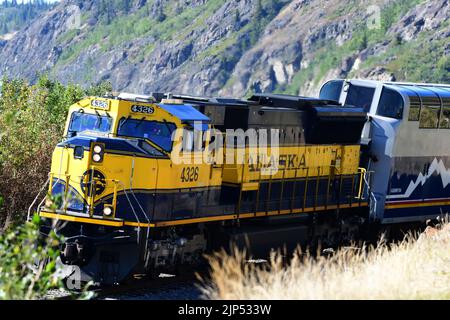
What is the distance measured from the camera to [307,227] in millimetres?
19641

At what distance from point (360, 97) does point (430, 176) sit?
2.94m

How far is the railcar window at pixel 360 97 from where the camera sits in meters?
22.0

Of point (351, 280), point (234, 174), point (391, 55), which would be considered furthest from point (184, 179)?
point (391, 55)

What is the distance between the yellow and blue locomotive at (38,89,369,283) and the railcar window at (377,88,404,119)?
1532mm

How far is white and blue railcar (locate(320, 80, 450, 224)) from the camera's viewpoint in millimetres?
A: 21500

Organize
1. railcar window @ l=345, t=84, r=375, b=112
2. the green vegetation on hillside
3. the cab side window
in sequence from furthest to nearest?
the green vegetation on hillside → the cab side window → railcar window @ l=345, t=84, r=375, b=112

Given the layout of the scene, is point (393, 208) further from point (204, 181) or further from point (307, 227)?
point (204, 181)

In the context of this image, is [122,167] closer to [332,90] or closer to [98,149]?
[98,149]

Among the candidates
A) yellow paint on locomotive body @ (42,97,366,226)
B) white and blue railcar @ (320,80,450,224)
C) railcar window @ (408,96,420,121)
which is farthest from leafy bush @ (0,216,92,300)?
railcar window @ (408,96,420,121)

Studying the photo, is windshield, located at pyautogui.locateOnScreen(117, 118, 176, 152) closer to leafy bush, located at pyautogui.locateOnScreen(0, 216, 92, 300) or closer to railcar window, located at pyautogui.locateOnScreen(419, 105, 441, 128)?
leafy bush, located at pyautogui.locateOnScreen(0, 216, 92, 300)

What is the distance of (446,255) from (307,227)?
14.8 feet

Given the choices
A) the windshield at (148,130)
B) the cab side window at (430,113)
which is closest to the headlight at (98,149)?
the windshield at (148,130)

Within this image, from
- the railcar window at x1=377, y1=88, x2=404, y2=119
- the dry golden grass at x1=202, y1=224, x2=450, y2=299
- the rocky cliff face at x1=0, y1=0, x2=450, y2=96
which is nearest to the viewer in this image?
the dry golden grass at x1=202, y1=224, x2=450, y2=299

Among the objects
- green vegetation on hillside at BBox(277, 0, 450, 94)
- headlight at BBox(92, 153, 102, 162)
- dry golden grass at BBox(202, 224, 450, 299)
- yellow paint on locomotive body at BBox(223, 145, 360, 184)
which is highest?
green vegetation on hillside at BBox(277, 0, 450, 94)
